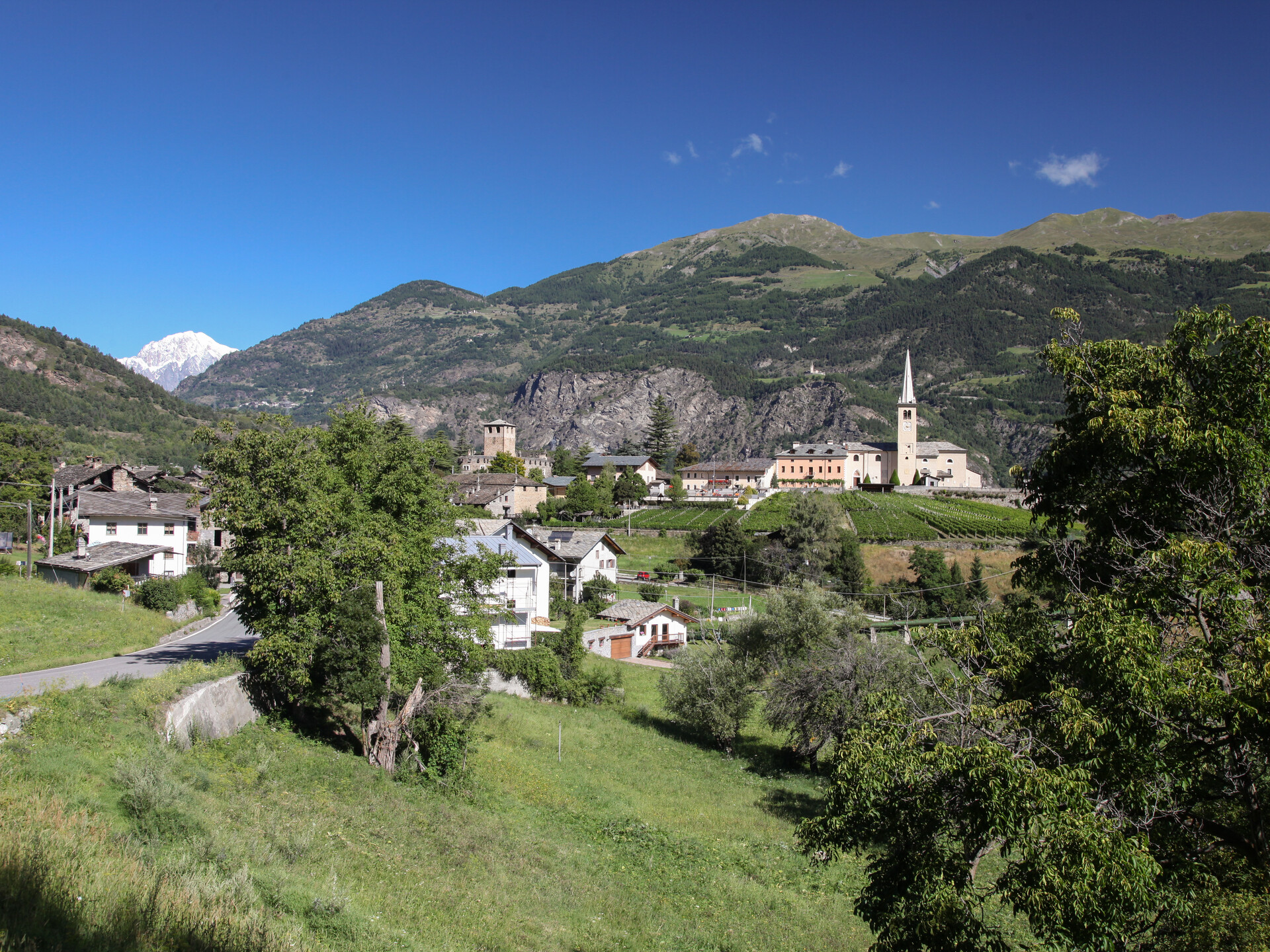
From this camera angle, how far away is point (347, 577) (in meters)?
19.2

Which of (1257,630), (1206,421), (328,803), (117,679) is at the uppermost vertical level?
(1206,421)

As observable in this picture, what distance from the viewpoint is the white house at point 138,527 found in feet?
144

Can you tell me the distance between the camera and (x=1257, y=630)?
704 centimetres

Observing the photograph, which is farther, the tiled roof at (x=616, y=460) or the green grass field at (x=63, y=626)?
the tiled roof at (x=616, y=460)

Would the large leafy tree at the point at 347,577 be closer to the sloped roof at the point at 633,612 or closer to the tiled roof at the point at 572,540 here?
the sloped roof at the point at 633,612

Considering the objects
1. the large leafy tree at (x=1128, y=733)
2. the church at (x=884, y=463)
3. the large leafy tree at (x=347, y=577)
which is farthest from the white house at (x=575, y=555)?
the church at (x=884, y=463)

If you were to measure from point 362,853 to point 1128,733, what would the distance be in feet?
40.9

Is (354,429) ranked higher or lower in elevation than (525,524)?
higher

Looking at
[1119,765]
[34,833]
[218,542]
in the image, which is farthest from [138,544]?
[1119,765]

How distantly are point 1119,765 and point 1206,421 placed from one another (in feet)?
13.7

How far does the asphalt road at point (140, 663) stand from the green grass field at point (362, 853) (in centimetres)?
229

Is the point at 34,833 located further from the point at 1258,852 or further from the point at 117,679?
the point at 1258,852

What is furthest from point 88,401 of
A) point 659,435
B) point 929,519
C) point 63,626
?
point 929,519

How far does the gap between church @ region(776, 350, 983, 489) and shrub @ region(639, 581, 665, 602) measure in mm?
73662
